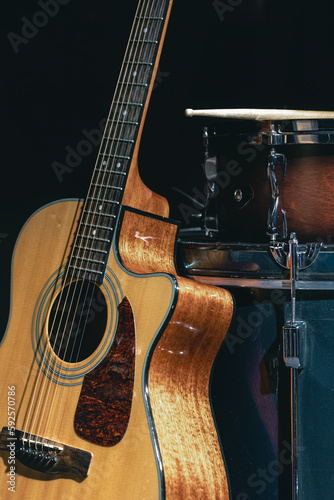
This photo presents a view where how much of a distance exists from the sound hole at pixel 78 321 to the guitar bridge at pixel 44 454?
0.59 ft

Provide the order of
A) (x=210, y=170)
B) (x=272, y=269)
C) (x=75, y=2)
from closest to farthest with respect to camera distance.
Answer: (x=272, y=269) → (x=210, y=170) → (x=75, y=2)

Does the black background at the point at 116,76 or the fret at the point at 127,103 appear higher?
the black background at the point at 116,76

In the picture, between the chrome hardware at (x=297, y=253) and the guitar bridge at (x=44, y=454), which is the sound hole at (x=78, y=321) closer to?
the guitar bridge at (x=44, y=454)

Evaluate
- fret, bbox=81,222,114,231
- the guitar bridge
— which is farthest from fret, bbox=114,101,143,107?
the guitar bridge

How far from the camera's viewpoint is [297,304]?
3.87 feet

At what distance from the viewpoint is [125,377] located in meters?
1.13

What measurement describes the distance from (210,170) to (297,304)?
36cm

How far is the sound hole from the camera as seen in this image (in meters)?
1.25

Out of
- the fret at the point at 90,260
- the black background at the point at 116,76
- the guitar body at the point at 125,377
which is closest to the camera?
the guitar body at the point at 125,377

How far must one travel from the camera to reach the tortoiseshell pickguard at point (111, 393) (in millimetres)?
1112

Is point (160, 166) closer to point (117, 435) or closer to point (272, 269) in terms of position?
point (272, 269)

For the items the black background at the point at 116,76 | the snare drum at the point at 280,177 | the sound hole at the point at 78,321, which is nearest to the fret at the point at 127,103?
the snare drum at the point at 280,177

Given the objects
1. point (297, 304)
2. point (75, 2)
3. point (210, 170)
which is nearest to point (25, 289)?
point (210, 170)

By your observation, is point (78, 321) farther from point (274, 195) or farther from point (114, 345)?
point (274, 195)
